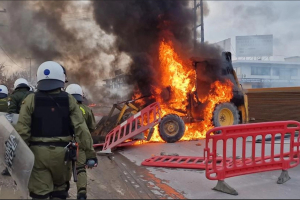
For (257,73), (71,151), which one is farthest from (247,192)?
(257,73)

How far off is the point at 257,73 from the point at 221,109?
2607cm

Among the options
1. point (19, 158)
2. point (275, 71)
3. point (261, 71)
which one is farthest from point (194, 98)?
point (261, 71)

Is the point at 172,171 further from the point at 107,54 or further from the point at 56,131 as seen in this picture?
the point at 107,54

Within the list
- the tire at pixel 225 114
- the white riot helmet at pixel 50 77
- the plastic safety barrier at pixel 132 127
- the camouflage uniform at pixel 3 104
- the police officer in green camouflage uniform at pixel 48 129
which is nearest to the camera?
the police officer in green camouflage uniform at pixel 48 129

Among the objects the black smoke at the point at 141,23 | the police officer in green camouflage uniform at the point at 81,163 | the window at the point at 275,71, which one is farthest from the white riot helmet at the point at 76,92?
the window at the point at 275,71

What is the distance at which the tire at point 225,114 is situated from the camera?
29.4 feet

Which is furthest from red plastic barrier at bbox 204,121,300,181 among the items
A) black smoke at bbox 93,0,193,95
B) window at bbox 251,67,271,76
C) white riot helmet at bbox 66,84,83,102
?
window at bbox 251,67,271,76

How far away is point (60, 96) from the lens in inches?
119

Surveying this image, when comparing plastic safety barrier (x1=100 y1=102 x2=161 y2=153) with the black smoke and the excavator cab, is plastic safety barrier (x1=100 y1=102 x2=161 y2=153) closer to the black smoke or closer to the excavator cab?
the excavator cab

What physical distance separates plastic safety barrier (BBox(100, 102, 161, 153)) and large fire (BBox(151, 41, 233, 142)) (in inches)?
39.4

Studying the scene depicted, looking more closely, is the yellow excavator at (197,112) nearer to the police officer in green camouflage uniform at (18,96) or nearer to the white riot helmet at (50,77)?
the police officer in green camouflage uniform at (18,96)

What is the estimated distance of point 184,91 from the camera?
357 inches

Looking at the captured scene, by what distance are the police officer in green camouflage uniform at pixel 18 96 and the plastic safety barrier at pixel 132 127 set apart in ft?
7.69

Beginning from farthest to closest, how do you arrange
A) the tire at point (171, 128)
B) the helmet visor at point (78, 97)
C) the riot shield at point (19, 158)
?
the tire at point (171, 128)
the helmet visor at point (78, 97)
the riot shield at point (19, 158)
